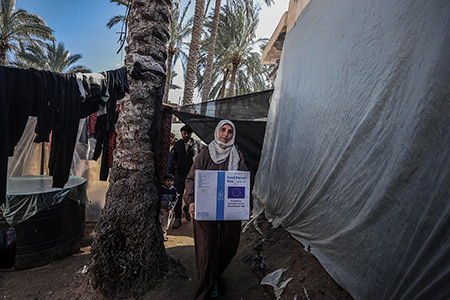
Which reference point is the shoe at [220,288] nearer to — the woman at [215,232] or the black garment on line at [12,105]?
the woman at [215,232]

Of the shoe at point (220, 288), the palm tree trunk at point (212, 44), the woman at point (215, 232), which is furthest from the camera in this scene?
the palm tree trunk at point (212, 44)

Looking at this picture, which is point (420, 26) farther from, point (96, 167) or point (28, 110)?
point (96, 167)

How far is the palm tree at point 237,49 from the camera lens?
43.8 ft

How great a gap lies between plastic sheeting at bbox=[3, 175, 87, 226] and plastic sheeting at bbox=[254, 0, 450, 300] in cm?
323

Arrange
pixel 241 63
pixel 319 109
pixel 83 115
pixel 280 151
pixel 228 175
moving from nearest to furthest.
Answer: pixel 83 115 < pixel 228 175 < pixel 319 109 < pixel 280 151 < pixel 241 63

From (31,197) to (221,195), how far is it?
2.68 meters

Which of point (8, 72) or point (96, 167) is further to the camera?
point (96, 167)

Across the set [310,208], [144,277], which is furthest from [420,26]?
[144,277]

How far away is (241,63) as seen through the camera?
15047 mm

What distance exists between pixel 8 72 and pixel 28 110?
0.29m

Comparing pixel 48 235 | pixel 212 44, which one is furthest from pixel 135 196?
pixel 212 44

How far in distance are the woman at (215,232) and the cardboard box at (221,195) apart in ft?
0.58

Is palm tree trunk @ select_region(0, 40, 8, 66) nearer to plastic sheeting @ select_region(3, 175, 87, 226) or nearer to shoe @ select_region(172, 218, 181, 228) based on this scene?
plastic sheeting @ select_region(3, 175, 87, 226)

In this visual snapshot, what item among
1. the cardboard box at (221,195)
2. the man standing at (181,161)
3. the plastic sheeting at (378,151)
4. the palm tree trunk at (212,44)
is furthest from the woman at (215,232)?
the palm tree trunk at (212,44)
